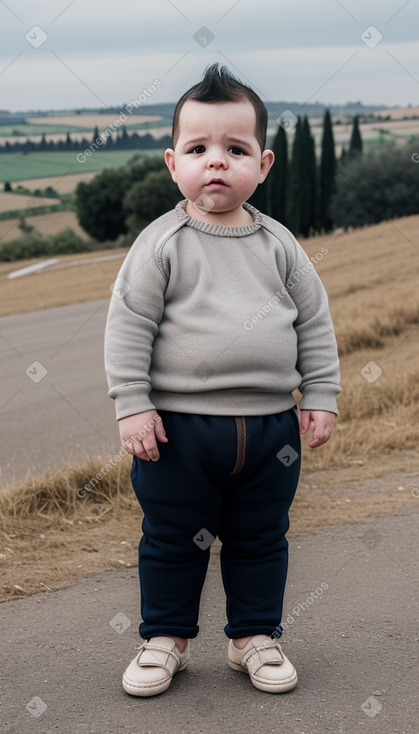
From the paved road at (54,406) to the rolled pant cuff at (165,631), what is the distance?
125cm

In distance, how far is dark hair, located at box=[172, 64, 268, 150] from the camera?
6.26ft

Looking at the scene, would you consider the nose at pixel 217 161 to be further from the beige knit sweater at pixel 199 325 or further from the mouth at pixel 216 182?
the beige knit sweater at pixel 199 325

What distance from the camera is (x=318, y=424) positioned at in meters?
2.06

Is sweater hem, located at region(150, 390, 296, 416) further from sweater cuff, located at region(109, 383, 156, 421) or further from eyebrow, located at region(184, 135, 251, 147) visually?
eyebrow, located at region(184, 135, 251, 147)

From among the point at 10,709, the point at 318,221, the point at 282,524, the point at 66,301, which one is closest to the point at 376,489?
the point at 282,524

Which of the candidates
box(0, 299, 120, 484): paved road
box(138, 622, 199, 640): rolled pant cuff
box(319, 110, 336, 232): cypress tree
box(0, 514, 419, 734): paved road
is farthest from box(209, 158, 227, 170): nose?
box(319, 110, 336, 232): cypress tree

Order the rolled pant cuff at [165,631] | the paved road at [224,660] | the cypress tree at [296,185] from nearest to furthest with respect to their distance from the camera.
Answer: the paved road at [224,660] → the rolled pant cuff at [165,631] → the cypress tree at [296,185]

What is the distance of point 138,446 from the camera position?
1890 millimetres

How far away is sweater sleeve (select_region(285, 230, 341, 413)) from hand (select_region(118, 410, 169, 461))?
374 mm

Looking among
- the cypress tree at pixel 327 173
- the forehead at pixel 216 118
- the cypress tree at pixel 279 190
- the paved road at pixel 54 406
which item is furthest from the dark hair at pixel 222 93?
the cypress tree at pixel 327 173

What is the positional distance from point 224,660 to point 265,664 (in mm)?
144

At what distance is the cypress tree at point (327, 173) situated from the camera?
3070 cm

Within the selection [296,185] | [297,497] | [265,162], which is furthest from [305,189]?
[265,162]

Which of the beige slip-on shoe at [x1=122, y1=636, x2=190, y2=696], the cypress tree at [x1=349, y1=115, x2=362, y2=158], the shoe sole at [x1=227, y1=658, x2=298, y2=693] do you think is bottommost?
the shoe sole at [x1=227, y1=658, x2=298, y2=693]
